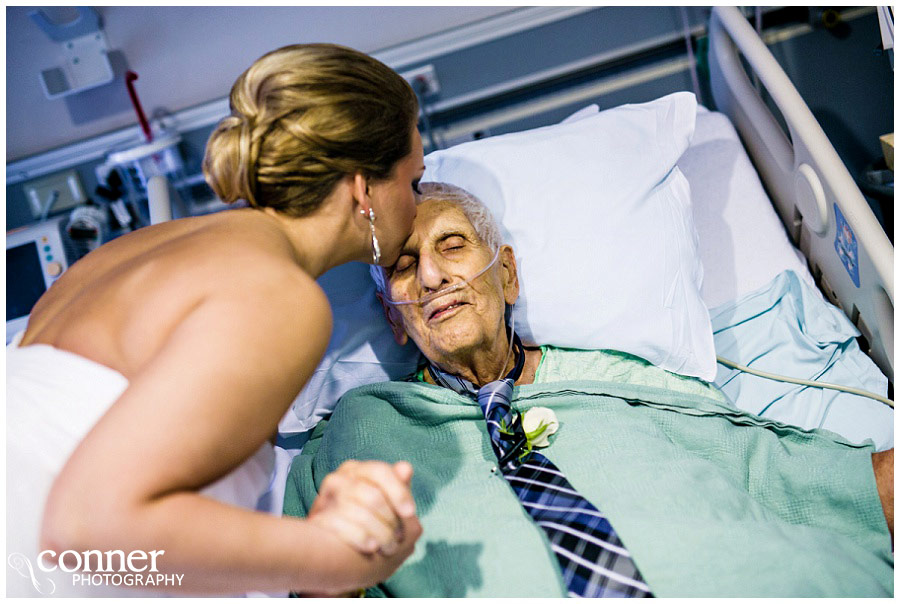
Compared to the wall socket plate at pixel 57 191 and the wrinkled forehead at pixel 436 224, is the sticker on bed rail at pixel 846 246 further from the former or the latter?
the wall socket plate at pixel 57 191

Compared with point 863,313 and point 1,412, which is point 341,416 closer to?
point 1,412

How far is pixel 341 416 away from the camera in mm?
1605

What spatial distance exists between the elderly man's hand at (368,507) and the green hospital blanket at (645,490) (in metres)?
0.40

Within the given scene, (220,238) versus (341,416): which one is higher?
(220,238)

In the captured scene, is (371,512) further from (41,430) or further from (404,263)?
(404,263)

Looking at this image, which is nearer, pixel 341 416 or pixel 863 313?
pixel 341 416

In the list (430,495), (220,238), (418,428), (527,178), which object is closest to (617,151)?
(527,178)

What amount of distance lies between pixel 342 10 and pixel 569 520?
1.68 metres

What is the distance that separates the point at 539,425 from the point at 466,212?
0.51 meters

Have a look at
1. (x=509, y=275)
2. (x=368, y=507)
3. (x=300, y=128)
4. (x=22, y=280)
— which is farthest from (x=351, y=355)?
(x=22, y=280)

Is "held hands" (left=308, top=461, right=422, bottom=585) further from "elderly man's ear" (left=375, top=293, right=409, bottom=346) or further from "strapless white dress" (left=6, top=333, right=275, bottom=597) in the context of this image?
"elderly man's ear" (left=375, top=293, right=409, bottom=346)

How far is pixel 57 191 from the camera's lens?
2.46 metres

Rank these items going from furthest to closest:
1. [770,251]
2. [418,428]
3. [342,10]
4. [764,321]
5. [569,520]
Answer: [342,10] → [770,251] → [764,321] → [418,428] → [569,520]

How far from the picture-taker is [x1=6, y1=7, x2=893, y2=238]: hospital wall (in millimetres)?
2287
